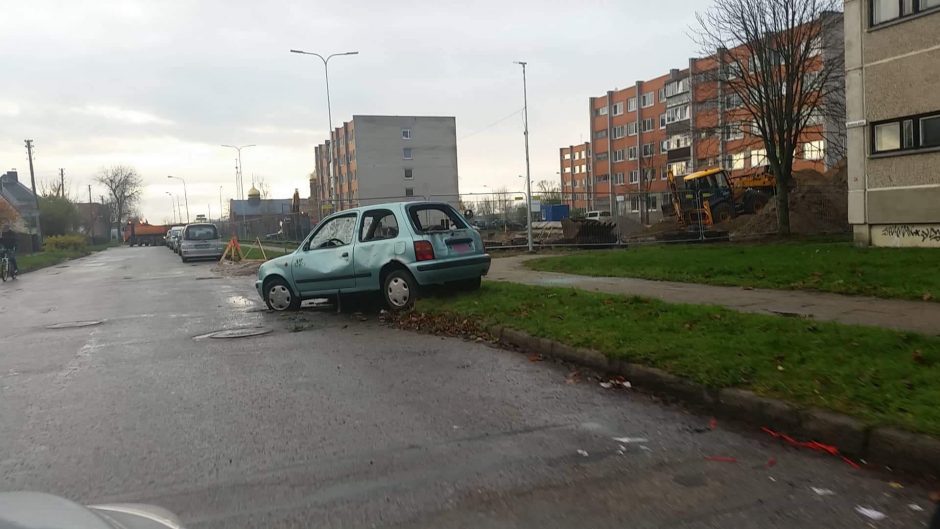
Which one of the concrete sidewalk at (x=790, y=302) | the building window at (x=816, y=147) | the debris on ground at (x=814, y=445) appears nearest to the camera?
the debris on ground at (x=814, y=445)

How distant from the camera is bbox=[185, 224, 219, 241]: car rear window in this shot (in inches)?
1247

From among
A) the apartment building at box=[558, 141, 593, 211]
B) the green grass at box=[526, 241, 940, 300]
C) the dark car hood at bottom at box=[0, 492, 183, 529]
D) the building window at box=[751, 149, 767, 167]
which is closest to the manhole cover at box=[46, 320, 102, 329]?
the green grass at box=[526, 241, 940, 300]

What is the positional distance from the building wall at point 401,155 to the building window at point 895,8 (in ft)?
239

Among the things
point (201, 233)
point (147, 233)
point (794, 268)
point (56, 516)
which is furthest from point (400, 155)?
point (56, 516)

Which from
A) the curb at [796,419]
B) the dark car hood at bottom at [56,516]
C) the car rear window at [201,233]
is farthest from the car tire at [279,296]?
the car rear window at [201,233]

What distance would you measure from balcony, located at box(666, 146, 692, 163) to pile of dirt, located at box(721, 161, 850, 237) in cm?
3606

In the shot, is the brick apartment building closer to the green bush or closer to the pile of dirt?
the pile of dirt

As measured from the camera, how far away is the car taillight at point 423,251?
10.1 m

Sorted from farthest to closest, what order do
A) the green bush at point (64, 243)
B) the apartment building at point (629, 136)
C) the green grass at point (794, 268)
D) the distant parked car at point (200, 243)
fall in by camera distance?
the apartment building at point (629, 136)
the green bush at point (64, 243)
the distant parked car at point (200, 243)
the green grass at point (794, 268)

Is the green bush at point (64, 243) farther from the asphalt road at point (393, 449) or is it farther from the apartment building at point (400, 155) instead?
the asphalt road at point (393, 449)

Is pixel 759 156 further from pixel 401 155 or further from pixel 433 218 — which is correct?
pixel 401 155

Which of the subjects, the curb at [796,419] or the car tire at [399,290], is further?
the car tire at [399,290]

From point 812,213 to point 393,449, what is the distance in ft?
85.4

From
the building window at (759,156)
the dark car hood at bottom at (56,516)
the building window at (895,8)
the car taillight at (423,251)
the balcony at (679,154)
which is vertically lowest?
the dark car hood at bottom at (56,516)
